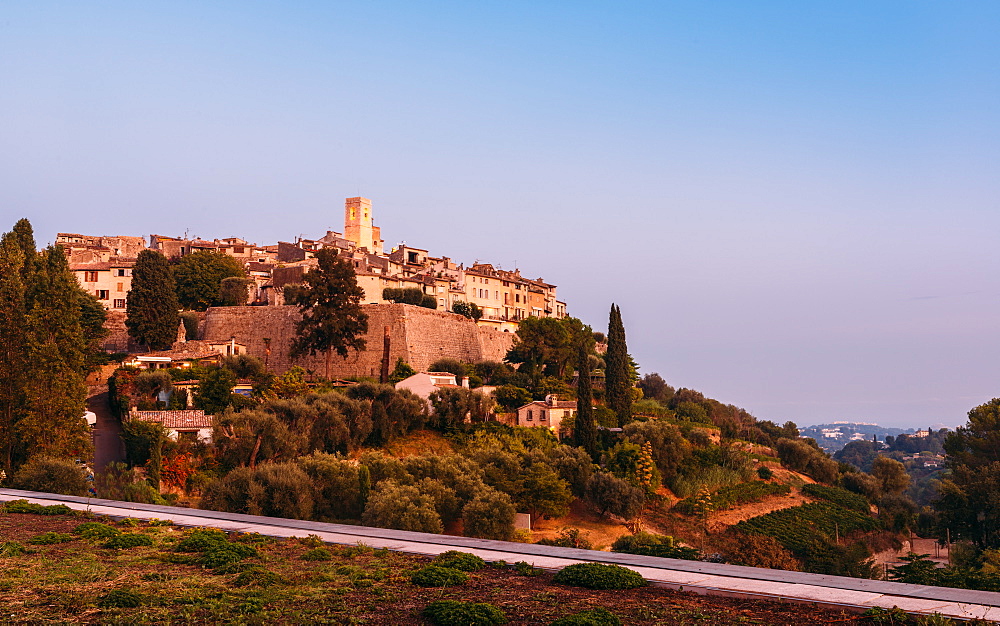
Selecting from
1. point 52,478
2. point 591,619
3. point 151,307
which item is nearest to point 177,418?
point 52,478

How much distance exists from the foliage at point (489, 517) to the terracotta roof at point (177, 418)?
13975mm

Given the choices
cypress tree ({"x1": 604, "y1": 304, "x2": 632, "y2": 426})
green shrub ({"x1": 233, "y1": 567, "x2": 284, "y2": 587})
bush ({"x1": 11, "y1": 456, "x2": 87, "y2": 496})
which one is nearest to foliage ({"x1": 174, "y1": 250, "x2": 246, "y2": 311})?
cypress tree ({"x1": 604, "y1": 304, "x2": 632, "y2": 426})

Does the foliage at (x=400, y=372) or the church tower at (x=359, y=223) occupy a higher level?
the church tower at (x=359, y=223)

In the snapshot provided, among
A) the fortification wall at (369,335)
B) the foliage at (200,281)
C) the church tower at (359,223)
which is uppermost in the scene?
the church tower at (359,223)

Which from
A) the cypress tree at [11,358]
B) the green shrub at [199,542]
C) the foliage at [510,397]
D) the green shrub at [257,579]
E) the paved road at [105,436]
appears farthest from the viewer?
the foliage at [510,397]

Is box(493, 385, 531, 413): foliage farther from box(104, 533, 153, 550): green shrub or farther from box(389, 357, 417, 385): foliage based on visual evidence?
box(104, 533, 153, 550): green shrub

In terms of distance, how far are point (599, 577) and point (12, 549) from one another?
9495mm

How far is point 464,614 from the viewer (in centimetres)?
940

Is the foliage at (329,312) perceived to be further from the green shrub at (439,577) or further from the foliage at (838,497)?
the green shrub at (439,577)

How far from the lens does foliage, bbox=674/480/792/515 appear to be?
152ft

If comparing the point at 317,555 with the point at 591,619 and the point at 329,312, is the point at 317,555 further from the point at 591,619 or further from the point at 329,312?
the point at 329,312

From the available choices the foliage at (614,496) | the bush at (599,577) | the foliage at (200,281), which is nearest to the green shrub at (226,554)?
the bush at (599,577)

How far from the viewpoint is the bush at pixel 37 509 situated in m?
18.0

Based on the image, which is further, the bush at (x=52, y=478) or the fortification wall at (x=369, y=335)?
the fortification wall at (x=369, y=335)
